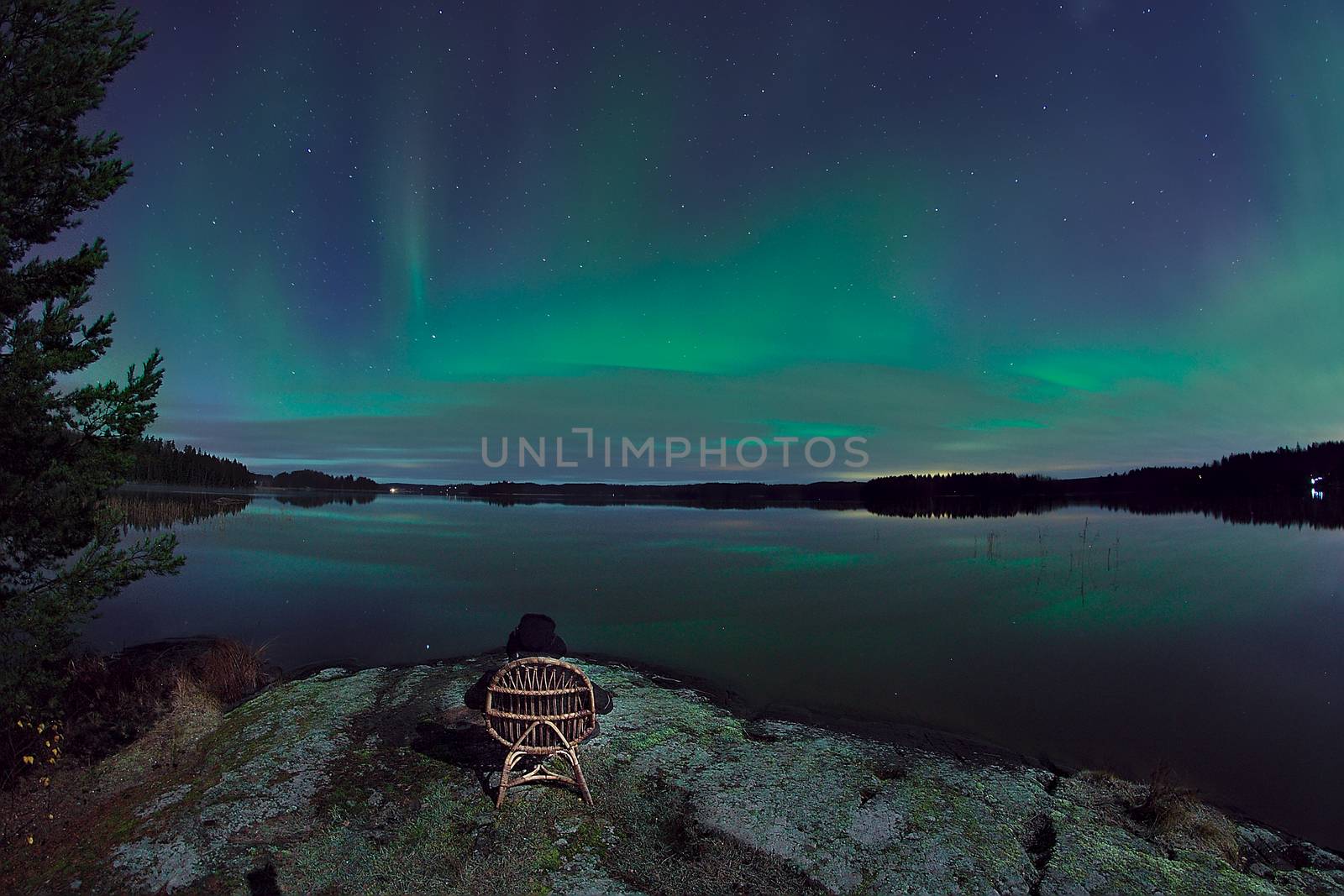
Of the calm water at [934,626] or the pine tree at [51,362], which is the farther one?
the calm water at [934,626]

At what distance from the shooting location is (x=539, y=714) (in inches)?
238

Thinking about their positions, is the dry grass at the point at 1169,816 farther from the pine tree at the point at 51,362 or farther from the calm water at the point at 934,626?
the pine tree at the point at 51,362

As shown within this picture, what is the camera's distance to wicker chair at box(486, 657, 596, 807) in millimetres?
5957

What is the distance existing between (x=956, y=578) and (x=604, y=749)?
24037mm

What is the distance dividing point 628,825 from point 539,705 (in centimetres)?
132

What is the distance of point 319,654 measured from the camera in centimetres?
1386

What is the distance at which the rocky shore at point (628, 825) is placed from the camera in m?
4.93

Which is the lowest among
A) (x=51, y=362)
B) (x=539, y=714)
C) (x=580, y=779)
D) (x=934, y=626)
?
(x=934, y=626)

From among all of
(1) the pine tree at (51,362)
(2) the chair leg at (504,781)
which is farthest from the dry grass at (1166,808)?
(1) the pine tree at (51,362)

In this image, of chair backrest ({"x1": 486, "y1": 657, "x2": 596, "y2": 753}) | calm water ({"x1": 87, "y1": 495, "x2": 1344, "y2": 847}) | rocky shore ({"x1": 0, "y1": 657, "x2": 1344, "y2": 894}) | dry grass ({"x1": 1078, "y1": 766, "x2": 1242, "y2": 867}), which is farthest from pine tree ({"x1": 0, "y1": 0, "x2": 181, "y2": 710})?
dry grass ({"x1": 1078, "y1": 766, "x2": 1242, "y2": 867})

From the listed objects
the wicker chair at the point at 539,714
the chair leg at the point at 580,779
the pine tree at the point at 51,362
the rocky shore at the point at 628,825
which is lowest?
the rocky shore at the point at 628,825

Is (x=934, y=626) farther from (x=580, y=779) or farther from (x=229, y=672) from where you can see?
(x=229, y=672)

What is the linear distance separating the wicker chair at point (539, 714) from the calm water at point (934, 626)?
223 inches

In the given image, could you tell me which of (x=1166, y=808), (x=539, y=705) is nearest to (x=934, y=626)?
(x=1166, y=808)
